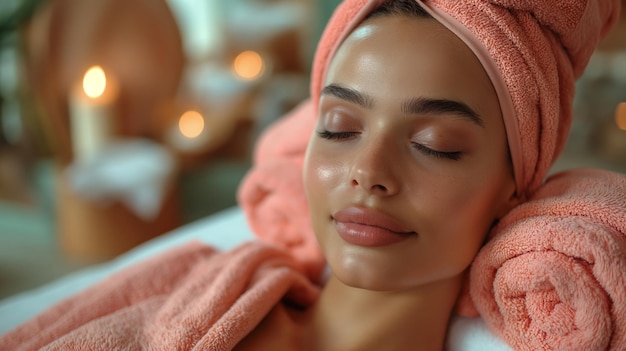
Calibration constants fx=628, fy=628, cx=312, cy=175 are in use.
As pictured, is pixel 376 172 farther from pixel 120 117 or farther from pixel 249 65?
pixel 249 65

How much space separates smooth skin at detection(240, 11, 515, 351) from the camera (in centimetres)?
69

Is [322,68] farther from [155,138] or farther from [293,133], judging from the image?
[155,138]

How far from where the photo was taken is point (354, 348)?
751 millimetres

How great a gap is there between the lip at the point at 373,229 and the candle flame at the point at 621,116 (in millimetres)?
770

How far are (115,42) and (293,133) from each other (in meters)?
1.36

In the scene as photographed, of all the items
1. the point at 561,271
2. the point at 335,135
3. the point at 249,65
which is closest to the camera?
the point at 561,271

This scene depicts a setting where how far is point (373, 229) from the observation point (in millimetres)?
689

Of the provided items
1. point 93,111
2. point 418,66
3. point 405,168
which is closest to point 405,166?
point 405,168

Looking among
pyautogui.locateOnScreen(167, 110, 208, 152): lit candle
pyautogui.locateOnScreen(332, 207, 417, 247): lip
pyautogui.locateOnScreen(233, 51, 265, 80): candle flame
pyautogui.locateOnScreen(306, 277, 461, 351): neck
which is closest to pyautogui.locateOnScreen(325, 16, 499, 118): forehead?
pyautogui.locateOnScreen(332, 207, 417, 247): lip

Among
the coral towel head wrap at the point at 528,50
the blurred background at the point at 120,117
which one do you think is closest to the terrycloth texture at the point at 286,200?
the coral towel head wrap at the point at 528,50

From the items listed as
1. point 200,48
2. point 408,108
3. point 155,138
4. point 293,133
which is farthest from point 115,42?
point 408,108

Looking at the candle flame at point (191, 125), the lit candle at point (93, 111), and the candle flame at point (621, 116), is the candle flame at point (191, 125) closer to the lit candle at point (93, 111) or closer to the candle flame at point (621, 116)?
the lit candle at point (93, 111)

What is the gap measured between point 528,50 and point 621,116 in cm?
68

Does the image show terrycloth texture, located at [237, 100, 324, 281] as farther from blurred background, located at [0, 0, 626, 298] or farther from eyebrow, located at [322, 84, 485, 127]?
blurred background, located at [0, 0, 626, 298]
